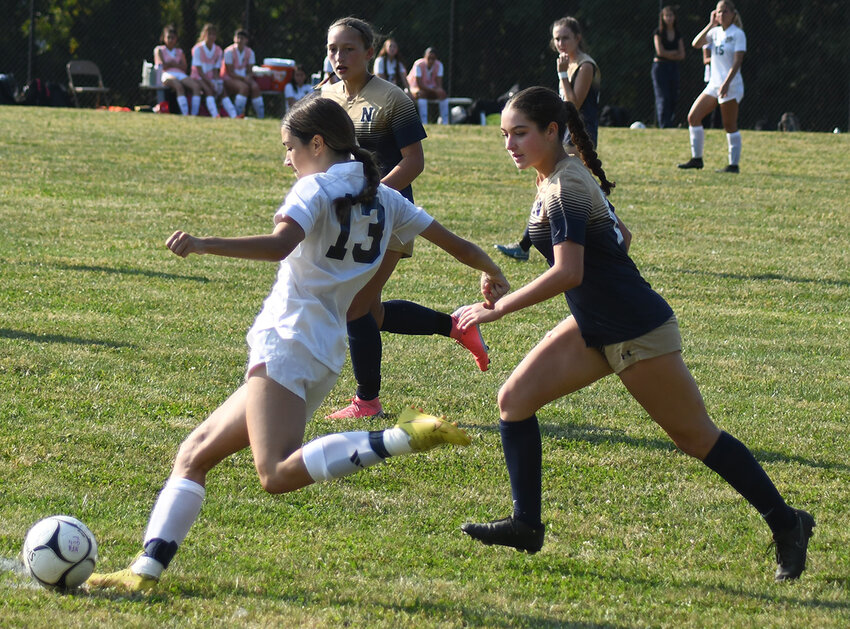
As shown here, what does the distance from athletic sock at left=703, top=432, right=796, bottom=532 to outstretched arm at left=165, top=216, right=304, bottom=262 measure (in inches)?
66.6

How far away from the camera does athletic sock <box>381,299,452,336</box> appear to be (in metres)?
6.43

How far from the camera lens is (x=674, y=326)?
13.5 feet

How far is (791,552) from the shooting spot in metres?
4.16

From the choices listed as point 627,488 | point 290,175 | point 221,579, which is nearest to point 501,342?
point 627,488

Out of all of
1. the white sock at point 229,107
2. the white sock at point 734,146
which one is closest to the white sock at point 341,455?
the white sock at point 734,146

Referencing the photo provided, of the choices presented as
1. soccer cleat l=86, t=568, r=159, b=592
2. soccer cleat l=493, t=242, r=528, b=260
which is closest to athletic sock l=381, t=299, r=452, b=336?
soccer cleat l=86, t=568, r=159, b=592

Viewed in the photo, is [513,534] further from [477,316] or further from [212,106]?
[212,106]

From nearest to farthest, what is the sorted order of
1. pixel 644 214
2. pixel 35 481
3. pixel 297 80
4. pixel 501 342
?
pixel 35 481 < pixel 501 342 < pixel 644 214 < pixel 297 80

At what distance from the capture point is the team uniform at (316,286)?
3629mm

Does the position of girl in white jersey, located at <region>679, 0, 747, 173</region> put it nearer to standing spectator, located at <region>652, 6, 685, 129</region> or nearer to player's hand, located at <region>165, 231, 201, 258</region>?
standing spectator, located at <region>652, 6, 685, 129</region>

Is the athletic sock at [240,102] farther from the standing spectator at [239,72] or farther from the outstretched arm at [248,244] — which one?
the outstretched arm at [248,244]

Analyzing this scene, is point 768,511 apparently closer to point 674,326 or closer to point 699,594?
point 699,594

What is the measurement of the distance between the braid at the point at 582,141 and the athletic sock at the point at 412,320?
7.07 ft

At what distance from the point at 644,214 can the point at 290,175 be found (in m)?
5.06
